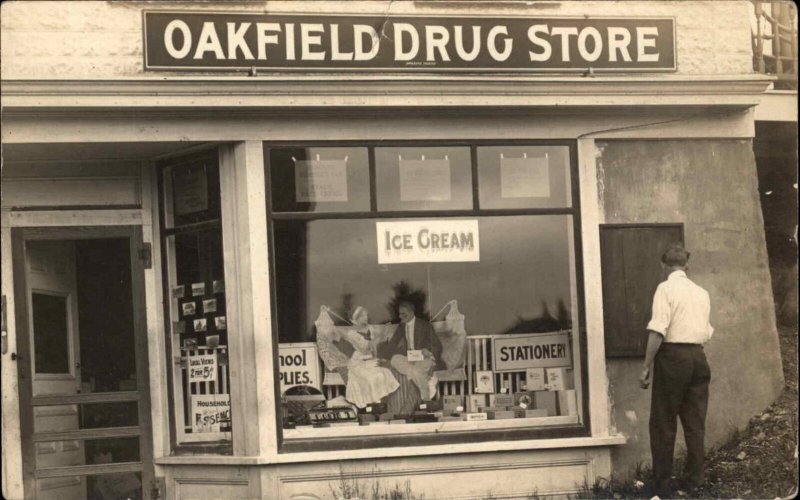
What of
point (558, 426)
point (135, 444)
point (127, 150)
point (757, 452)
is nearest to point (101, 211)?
point (127, 150)

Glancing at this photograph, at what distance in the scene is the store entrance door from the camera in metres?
10.5

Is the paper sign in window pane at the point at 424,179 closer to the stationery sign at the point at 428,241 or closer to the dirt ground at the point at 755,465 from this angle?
the stationery sign at the point at 428,241

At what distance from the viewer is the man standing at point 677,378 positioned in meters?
9.73

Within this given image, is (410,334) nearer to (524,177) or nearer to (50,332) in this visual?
(524,177)

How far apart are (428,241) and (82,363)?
3.43m

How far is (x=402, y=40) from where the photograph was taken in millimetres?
10188

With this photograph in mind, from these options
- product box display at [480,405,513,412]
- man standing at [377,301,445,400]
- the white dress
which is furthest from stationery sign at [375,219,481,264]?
product box display at [480,405,513,412]

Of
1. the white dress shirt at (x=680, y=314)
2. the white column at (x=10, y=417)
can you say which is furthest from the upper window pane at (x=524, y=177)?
the white column at (x=10, y=417)

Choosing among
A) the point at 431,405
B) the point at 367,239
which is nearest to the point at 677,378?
the point at 431,405

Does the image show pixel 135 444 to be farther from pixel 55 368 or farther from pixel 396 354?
pixel 396 354

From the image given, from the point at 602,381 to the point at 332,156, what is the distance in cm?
319

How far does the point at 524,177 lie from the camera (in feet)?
35.0

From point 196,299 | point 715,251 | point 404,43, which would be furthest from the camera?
point 715,251

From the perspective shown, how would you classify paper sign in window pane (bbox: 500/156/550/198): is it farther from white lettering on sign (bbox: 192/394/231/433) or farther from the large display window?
white lettering on sign (bbox: 192/394/231/433)
